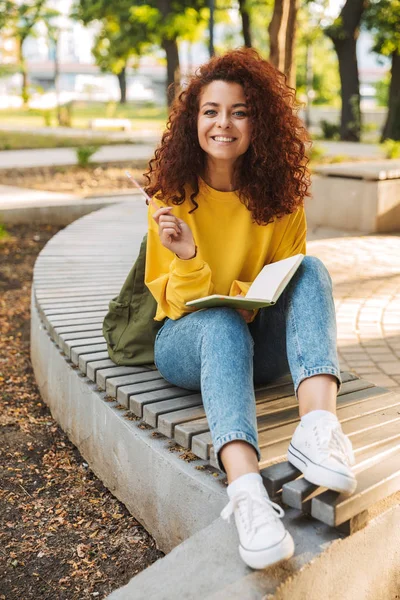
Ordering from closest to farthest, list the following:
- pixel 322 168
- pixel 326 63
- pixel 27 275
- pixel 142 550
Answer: pixel 142 550 → pixel 27 275 → pixel 322 168 → pixel 326 63

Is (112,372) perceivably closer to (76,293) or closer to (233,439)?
(233,439)

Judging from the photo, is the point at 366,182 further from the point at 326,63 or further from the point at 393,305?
the point at 326,63

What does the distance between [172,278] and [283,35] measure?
28.7 ft

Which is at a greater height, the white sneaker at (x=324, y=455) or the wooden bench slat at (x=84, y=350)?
the white sneaker at (x=324, y=455)

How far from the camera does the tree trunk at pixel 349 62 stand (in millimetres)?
21625

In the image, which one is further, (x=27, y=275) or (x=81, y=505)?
(x=27, y=275)

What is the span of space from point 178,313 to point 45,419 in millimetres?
1376

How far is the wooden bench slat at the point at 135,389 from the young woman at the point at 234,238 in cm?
10

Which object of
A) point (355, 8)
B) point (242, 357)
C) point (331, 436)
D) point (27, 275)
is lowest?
point (27, 275)

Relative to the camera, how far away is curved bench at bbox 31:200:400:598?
207 cm

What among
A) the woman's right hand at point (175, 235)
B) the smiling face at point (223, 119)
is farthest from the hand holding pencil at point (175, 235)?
the smiling face at point (223, 119)

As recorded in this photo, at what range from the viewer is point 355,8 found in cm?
2152

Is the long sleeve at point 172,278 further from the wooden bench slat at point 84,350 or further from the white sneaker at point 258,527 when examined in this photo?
the white sneaker at point 258,527

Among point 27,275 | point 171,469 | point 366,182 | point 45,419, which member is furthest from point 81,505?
point 366,182
